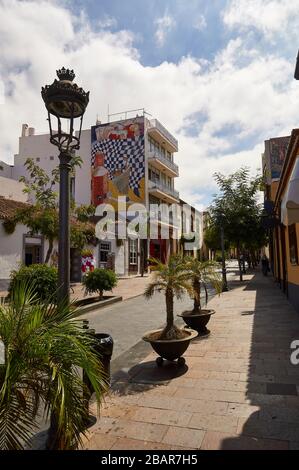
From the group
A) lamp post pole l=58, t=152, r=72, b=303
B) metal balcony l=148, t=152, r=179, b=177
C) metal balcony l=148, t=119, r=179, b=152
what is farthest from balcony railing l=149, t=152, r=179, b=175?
lamp post pole l=58, t=152, r=72, b=303

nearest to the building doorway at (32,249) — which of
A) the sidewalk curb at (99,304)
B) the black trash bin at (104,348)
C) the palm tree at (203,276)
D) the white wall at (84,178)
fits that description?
the sidewalk curb at (99,304)

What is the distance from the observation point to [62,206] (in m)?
3.95

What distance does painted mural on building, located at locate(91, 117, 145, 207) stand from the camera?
32594 mm

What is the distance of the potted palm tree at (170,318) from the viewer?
5.30m

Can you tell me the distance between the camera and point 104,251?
1004 inches

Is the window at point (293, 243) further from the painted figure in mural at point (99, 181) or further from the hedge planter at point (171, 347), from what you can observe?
the painted figure in mural at point (99, 181)

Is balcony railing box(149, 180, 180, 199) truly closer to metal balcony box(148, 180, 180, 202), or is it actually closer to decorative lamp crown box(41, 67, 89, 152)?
metal balcony box(148, 180, 180, 202)

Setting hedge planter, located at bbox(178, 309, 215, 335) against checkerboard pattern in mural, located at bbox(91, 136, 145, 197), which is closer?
hedge planter, located at bbox(178, 309, 215, 335)

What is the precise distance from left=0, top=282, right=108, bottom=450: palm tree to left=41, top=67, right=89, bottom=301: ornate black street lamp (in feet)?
2.80

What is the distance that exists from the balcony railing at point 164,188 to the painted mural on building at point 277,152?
556 inches

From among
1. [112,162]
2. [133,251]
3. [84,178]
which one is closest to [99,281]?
[133,251]

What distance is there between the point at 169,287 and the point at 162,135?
31.7 metres

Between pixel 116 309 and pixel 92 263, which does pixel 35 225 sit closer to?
pixel 116 309
